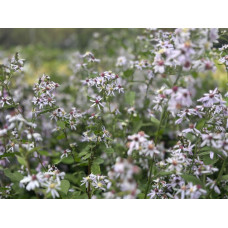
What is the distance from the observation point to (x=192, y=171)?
1795 millimetres

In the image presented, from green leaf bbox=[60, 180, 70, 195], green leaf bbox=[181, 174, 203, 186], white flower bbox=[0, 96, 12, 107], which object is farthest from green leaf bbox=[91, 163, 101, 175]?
white flower bbox=[0, 96, 12, 107]

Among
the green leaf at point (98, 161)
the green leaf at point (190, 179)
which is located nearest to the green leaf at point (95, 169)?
the green leaf at point (98, 161)

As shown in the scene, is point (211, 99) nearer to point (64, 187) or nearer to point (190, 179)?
point (190, 179)

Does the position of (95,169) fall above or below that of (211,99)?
below

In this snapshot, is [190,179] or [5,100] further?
[5,100]

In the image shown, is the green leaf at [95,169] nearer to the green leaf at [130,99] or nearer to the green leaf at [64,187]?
the green leaf at [64,187]

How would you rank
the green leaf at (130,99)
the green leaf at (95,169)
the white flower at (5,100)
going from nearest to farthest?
the green leaf at (95,169)
the white flower at (5,100)
the green leaf at (130,99)

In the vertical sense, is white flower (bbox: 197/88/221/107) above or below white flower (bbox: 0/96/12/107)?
above

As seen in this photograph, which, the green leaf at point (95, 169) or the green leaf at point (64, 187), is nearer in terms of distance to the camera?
the green leaf at point (64, 187)

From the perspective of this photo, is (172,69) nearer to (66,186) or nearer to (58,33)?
(66,186)

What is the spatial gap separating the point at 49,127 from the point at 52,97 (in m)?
0.99

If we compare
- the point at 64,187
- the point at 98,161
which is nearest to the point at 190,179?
the point at 98,161

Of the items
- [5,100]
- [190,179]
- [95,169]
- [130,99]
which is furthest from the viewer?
[130,99]

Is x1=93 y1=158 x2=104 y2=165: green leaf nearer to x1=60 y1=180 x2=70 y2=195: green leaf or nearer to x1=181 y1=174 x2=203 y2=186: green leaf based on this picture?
x1=60 y1=180 x2=70 y2=195: green leaf
